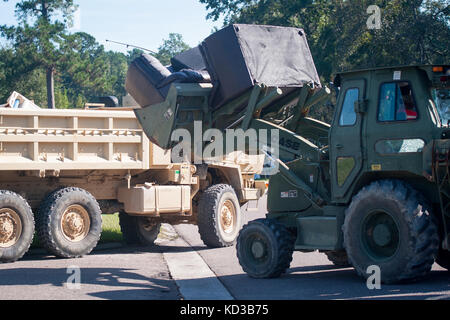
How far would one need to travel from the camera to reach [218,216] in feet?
49.4

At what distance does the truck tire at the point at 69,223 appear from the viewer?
12789 mm

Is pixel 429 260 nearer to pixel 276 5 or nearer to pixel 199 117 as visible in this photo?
pixel 199 117

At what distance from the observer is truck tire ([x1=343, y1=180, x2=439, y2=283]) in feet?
28.6

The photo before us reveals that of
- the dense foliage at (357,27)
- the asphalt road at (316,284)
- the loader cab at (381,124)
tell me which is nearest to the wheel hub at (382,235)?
the asphalt road at (316,284)

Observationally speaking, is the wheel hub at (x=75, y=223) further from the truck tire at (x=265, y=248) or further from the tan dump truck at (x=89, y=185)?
the truck tire at (x=265, y=248)

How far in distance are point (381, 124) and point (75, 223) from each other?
6.14 metres

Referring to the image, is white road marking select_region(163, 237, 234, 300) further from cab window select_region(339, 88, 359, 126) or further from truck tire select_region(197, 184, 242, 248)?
cab window select_region(339, 88, 359, 126)

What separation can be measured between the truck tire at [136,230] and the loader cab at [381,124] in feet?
20.9

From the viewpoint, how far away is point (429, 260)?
28.7 ft

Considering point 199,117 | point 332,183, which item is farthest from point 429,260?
point 199,117

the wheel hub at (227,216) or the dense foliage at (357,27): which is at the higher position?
the dense foliage at (357,27)

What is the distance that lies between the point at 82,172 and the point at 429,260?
7.30 m

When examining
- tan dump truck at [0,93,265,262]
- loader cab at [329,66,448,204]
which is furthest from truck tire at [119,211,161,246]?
loader cab at [329,66,448,204]
